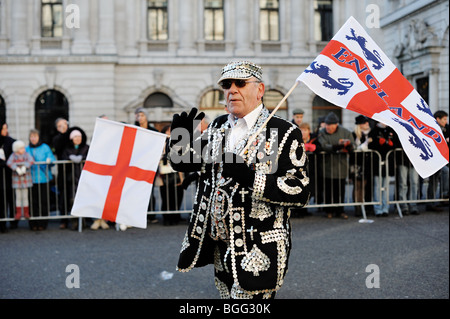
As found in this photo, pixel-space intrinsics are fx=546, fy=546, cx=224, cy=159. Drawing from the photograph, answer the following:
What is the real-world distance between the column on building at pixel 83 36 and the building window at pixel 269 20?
8.32 meters

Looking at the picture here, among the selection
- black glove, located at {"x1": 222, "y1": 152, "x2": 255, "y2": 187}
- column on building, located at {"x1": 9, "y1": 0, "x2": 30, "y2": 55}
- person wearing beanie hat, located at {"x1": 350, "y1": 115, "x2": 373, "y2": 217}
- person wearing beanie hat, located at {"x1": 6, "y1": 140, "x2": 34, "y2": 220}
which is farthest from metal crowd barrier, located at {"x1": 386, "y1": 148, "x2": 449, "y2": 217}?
column on building, located at {"x1": 9, "y1": 0, "x2": 30, "y2": 55}

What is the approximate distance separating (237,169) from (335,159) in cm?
744

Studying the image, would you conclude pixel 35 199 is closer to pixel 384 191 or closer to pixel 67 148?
pixel 67 148

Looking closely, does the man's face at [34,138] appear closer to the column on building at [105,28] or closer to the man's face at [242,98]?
the man's face at [242,98]

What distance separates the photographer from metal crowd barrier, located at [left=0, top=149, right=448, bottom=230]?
32.0ft

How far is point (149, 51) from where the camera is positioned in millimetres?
26469

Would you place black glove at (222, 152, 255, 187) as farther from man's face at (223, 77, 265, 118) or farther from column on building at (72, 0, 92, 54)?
column on building at (72, 0, 92, 54)

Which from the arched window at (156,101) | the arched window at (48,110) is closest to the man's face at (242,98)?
the arched window at (48,110)

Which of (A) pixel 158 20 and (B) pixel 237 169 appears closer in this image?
(B) pixel 237 169

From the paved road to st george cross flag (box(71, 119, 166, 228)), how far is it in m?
1.97

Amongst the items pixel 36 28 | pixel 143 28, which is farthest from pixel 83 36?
pixel 143 28

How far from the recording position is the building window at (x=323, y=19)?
27344mm

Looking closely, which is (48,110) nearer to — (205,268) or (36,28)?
(36,28)
